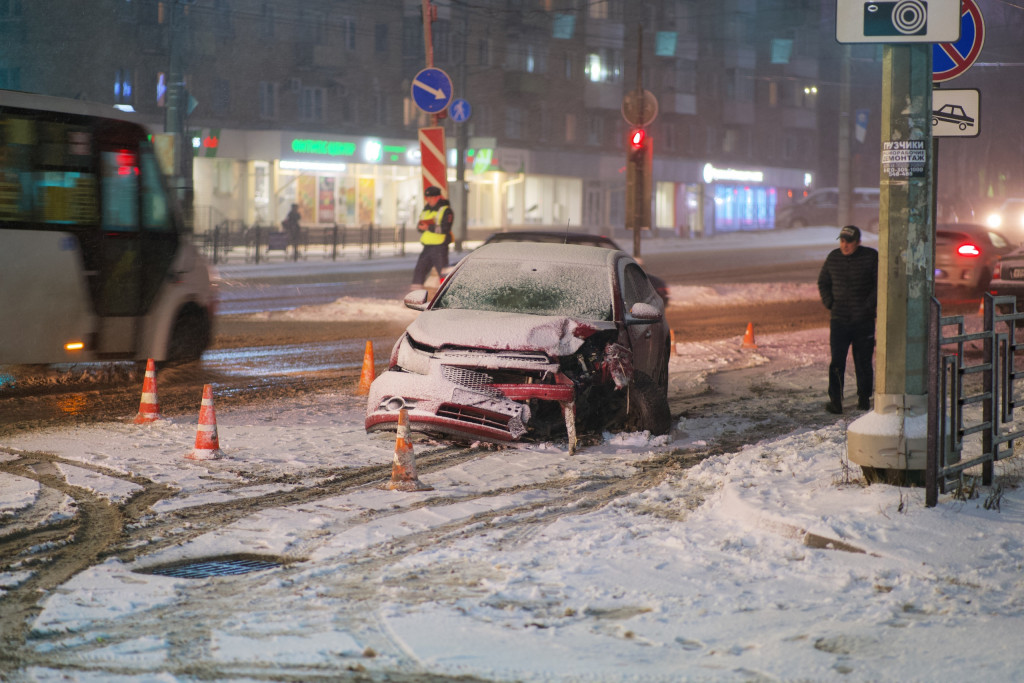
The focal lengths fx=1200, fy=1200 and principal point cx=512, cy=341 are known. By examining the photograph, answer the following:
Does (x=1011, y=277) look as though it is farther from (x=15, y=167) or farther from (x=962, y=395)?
(x=15, y=167)

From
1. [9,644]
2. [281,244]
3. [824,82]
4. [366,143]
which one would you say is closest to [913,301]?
[9,644]

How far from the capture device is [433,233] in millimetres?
17812

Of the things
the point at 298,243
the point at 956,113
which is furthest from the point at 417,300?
the point at 298,243

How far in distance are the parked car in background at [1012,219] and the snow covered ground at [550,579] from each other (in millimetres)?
29484

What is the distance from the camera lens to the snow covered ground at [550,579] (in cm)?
425

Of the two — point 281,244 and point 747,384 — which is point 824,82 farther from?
point 747,384

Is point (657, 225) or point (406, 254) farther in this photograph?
point (657, 225)

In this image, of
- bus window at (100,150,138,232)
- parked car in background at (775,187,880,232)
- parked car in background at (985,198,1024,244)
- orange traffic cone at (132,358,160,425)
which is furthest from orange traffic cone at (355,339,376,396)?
parked car in background at (775,187,880,232)

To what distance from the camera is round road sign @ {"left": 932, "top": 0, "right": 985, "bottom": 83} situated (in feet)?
29.1

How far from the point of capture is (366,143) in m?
48.8

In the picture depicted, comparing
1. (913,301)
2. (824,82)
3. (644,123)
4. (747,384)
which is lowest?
(747,384)

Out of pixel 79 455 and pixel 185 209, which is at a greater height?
pixel 185 209

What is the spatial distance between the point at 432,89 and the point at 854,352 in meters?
10.3

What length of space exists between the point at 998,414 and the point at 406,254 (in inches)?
1237
